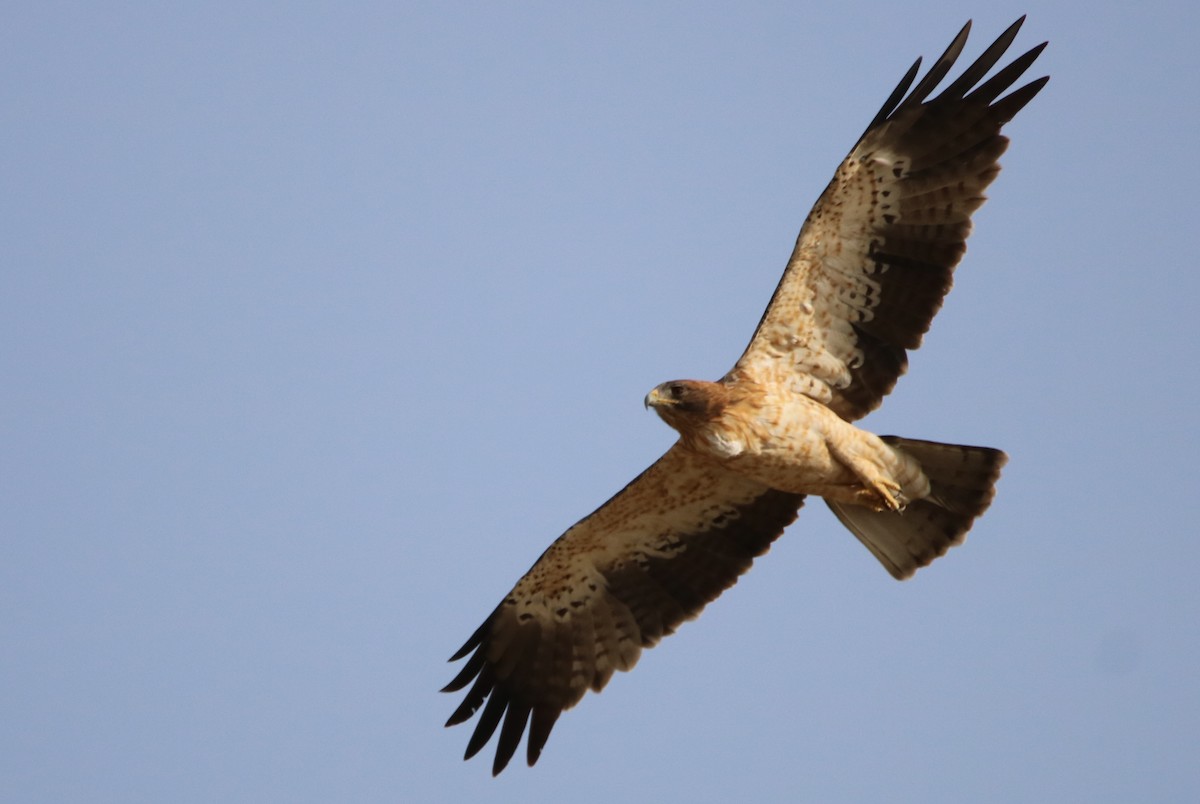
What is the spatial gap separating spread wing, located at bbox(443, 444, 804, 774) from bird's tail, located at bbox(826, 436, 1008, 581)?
671 mm

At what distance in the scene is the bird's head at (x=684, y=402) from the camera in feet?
35.2

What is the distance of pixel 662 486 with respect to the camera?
1202 centimetres

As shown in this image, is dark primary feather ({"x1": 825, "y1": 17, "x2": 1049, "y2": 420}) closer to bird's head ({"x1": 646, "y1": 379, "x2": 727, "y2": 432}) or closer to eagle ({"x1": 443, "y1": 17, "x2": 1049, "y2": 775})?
eagle ({"x1": 443, "y1": 17, "x2": 1049, "y2": 775})

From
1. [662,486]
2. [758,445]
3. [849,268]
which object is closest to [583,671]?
[662,486]

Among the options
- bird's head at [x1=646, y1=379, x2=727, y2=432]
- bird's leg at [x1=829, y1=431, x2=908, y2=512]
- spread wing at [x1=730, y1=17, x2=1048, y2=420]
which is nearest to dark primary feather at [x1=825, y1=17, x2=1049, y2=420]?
spread wing at [x1=730, y1=17, x2=1048, y2=420]

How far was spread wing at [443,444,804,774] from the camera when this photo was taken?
40.4 ft

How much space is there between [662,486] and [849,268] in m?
2.16

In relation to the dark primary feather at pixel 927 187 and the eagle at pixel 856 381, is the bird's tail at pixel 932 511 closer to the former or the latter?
the eagle at pixel 856 381

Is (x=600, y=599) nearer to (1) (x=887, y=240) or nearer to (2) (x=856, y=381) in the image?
(2) (x=856, y=381)

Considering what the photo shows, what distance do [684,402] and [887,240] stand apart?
209 cm

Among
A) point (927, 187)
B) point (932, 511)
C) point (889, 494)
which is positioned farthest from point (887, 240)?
point (932, 511)

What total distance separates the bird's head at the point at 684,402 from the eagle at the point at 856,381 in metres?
0.01

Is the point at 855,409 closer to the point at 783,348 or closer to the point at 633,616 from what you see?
the point at 783,348

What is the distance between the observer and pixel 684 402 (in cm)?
1073
